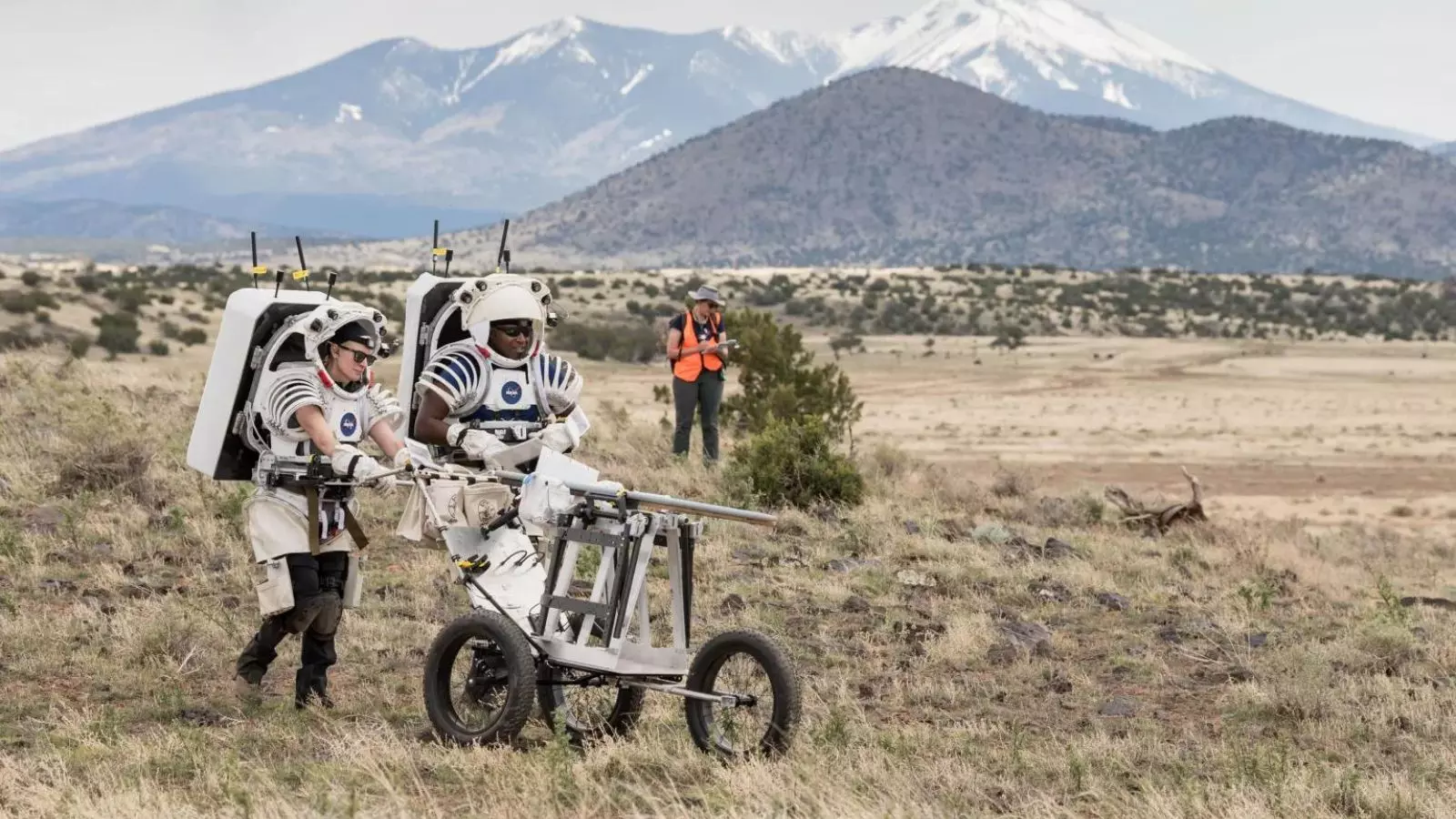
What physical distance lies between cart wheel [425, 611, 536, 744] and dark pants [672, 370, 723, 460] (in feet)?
28.4

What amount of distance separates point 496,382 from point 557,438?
42 cm

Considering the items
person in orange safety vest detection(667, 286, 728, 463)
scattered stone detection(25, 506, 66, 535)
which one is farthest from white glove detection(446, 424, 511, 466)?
person in orange safety vest detection(667, 286, 728, 463)

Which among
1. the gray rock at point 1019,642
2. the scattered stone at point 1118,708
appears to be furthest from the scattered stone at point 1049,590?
the scattered stone at point 1118,708

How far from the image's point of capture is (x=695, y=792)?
20.7 feet

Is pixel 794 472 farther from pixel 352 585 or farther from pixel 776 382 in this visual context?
pixel 352 585

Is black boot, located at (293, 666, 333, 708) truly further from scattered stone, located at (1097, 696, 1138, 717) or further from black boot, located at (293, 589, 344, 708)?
scattered stone, located at (1097, 696, 1138, 717)

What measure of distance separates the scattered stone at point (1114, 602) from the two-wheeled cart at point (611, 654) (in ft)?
15.5

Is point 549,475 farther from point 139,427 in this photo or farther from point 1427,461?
point 1427,461

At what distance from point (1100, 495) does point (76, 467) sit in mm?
10477

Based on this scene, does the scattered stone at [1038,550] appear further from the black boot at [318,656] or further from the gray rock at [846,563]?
the black boot at [318,656]

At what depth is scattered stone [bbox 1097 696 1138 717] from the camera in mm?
8531

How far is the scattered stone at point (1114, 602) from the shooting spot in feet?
36.7

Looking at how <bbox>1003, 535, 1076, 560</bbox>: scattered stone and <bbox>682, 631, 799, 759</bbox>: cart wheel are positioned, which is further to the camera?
<bbox>1003, 535, 1076, 560</bbox>: scattered stone

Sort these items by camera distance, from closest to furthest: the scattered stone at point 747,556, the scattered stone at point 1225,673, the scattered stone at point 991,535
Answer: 1. the scattered stone at point 1225,673
2. the scattered stone at point 747,556
3. the scattered stone at point 991,535
